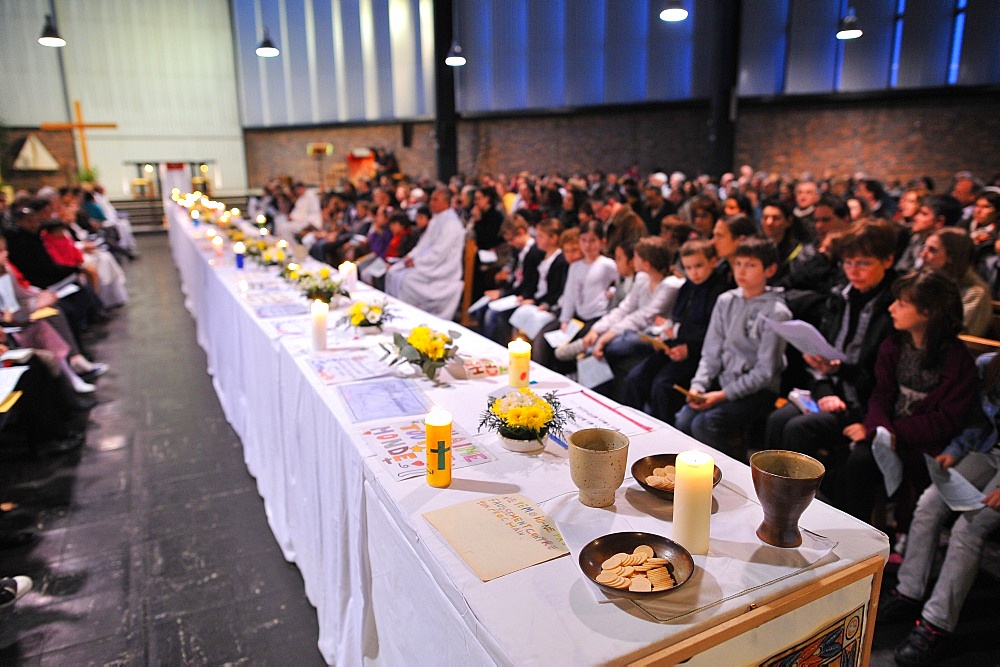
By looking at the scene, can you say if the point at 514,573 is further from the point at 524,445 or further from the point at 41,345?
the point at 41,345

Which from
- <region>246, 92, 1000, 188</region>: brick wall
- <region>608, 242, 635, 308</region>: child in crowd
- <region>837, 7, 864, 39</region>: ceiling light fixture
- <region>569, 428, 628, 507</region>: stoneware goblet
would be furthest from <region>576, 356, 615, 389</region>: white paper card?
→ <region>246, 92, 1000, 188</region>: brick wall

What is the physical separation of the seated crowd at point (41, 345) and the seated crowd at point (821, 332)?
2861 mm

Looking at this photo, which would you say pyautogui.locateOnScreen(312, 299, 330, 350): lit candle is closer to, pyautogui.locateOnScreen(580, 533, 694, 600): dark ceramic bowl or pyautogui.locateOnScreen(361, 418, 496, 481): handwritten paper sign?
pyautogui.locateOnScreen(361, 418, 496, 481): handwritten paper sign

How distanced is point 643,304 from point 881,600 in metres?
1.99

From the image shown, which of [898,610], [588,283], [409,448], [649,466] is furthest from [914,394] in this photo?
[588,283]

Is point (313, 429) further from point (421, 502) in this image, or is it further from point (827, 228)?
point (827, 228)

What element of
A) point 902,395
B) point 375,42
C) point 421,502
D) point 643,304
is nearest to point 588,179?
point 375,42

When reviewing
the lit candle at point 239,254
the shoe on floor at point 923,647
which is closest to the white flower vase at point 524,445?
the shoe on floor at point 923,647

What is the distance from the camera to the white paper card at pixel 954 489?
2203 mm

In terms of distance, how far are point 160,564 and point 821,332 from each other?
3181 millimetres

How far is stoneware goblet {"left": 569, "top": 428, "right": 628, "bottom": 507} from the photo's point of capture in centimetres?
149

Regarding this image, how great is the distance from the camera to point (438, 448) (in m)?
1.63

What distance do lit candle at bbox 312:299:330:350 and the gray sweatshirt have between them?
1720mm

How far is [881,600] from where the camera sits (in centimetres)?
236
